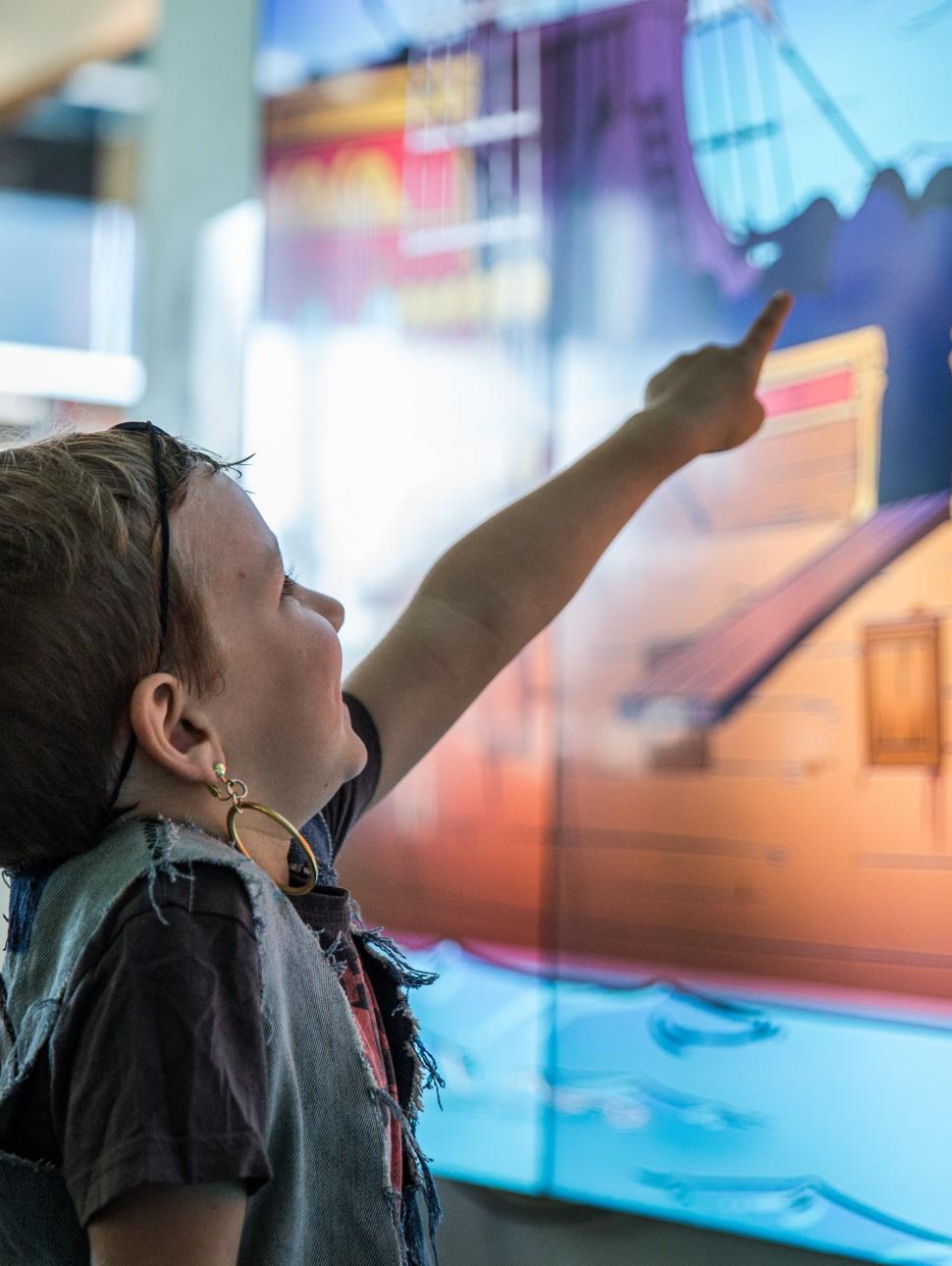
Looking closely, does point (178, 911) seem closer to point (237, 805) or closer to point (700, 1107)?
point (237, 805)

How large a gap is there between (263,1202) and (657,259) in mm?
784

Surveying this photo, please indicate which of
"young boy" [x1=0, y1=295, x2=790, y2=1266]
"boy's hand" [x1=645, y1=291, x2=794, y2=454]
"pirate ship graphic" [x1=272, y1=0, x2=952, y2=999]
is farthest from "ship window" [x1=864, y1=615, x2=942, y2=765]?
"young boy" [x1=0, y1=295, x2=790, y2=1266]

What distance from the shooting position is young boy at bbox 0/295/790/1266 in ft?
1.77

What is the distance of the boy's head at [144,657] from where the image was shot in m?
0.61

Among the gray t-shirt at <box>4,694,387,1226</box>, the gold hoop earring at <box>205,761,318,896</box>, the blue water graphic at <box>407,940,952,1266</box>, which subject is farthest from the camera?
the blue water graphic at <box>407,940,952,1266</box>

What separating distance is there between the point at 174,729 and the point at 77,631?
0.07m

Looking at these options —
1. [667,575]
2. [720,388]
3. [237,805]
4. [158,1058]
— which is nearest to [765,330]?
[720,388]

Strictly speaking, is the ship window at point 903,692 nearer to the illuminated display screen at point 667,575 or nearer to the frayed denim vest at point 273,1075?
the illuminated display screen at point 667,575

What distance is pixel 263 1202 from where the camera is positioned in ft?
2.00

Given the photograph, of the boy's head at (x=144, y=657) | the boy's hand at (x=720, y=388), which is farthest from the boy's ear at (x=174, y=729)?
the boy's hand at (x=720, y=388)

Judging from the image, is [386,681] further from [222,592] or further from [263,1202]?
[263,1202]

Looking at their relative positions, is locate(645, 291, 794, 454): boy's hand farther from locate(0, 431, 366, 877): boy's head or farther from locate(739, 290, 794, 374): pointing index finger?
locate(0, 431, 366, 877): boy's head

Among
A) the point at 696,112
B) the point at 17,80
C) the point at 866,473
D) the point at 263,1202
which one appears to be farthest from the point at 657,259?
the point at 17,80

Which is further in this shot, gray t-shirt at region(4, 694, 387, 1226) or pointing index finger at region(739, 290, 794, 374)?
pointing index finger at region(739, 290, 794, 374)
